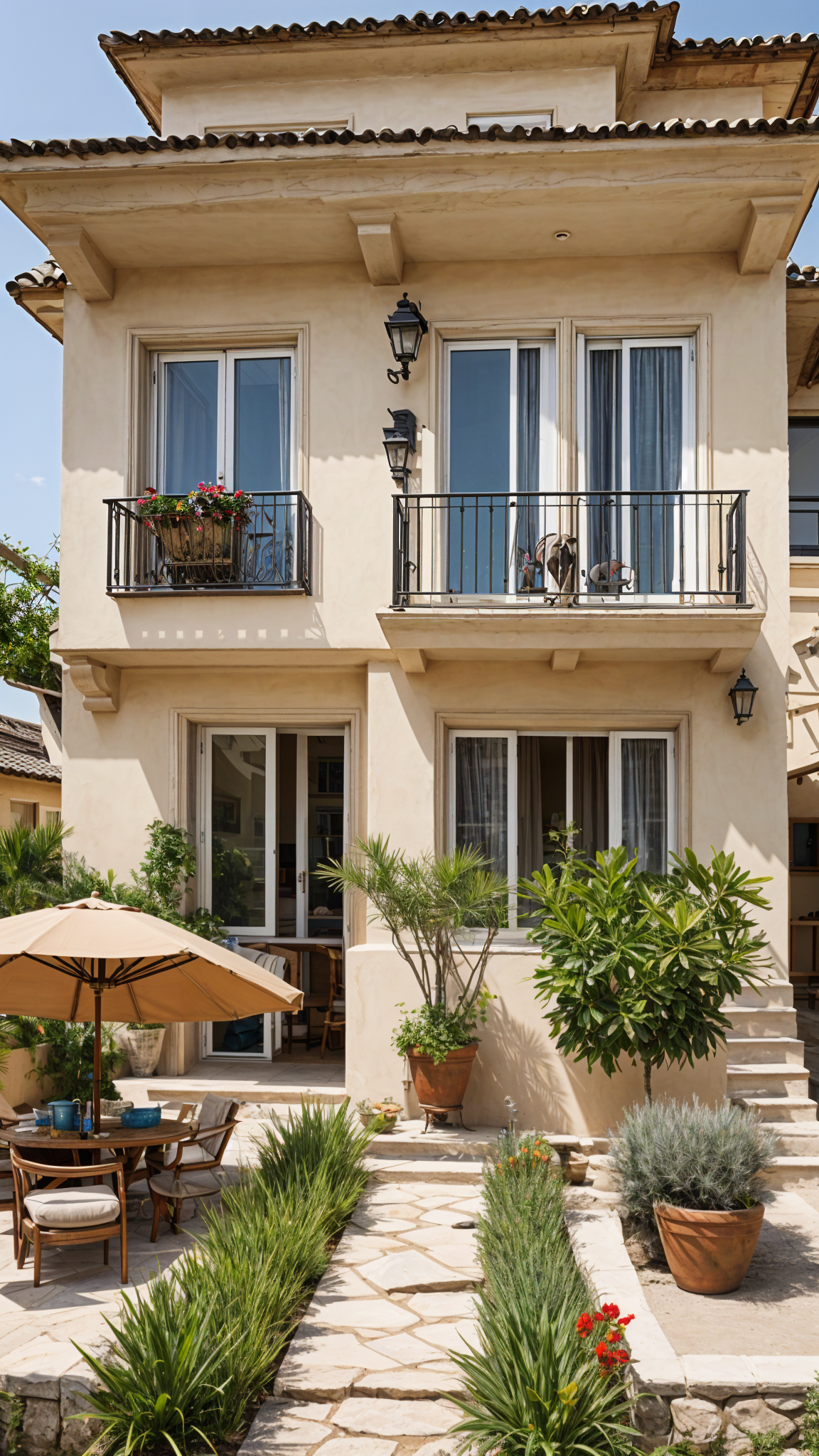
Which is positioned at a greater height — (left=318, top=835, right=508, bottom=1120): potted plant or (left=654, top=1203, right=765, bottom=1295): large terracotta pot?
(left=318, top=835, right=508, bottom=1120): potted plant

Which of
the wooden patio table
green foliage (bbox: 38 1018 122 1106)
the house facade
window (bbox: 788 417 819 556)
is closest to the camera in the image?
the wooden patio table

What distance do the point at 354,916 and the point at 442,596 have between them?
3.22 meters

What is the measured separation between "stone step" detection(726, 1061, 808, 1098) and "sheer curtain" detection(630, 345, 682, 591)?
174 inches

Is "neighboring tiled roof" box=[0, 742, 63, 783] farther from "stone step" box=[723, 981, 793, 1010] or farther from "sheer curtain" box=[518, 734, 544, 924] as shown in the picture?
"stone step" box=[723, 981, 793, 1010]

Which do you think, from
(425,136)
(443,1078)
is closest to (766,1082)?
(443,1078)

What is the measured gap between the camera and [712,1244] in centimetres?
658

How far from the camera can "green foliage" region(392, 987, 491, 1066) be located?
9555 millimetres

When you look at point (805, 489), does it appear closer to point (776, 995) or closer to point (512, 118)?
point (512, 118)

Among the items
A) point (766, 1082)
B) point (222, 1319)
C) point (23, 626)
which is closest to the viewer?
point (222, 1319)

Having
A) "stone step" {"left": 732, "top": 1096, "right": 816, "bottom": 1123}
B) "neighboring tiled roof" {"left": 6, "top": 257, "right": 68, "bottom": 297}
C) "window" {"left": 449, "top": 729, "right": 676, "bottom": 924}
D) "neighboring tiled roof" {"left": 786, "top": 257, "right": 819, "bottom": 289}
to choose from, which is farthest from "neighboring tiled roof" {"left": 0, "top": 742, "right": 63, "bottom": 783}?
"neighboring tiled roof" {"left": 786, "top": 257, "right": 819, "bottom": 289}

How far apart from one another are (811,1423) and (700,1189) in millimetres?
1655

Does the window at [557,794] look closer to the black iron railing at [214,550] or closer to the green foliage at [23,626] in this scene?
the black iron railing at [214,550]

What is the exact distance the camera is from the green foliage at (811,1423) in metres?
5.12

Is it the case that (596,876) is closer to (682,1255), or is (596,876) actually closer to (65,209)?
(682,1255)
